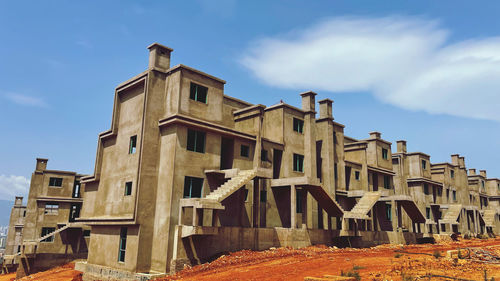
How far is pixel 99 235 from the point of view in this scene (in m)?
27.4

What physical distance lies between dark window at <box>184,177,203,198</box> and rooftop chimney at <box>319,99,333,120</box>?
16.4m

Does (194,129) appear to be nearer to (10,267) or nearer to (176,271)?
(176,271)

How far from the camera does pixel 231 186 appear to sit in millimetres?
23531

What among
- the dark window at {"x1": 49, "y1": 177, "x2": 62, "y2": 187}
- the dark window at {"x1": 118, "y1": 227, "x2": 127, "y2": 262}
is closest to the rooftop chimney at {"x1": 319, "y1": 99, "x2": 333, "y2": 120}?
the dark window at {"x1": 118, "y1": 227, "x2": 127, "y2": 262}

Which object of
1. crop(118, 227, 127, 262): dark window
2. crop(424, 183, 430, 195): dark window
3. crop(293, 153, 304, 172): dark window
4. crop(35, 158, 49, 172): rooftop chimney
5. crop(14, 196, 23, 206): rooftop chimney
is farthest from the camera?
crop(14, 196, 23, 206): rooftop chimney

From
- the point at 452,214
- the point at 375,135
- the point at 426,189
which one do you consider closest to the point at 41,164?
the point at 375,135

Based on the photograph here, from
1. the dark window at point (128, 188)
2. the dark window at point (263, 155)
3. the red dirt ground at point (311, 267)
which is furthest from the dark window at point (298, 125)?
the dark window at point (128, 188)

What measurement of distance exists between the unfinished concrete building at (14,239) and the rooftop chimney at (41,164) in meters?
10.7

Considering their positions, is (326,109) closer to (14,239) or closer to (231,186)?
(231,186)

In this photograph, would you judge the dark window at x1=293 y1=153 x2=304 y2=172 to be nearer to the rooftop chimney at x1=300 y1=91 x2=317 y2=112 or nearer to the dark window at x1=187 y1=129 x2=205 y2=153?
the rooftop chimney at x1=300 y1=91 x2=317 y2=112

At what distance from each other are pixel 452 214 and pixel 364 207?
77.1ft

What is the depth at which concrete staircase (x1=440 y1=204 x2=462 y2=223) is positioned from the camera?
159 ft

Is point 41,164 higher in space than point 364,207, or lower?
higher

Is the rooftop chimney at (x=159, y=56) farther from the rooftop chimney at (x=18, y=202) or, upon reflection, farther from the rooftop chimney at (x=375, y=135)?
the rooftop chimney at (x=18, y=202)
